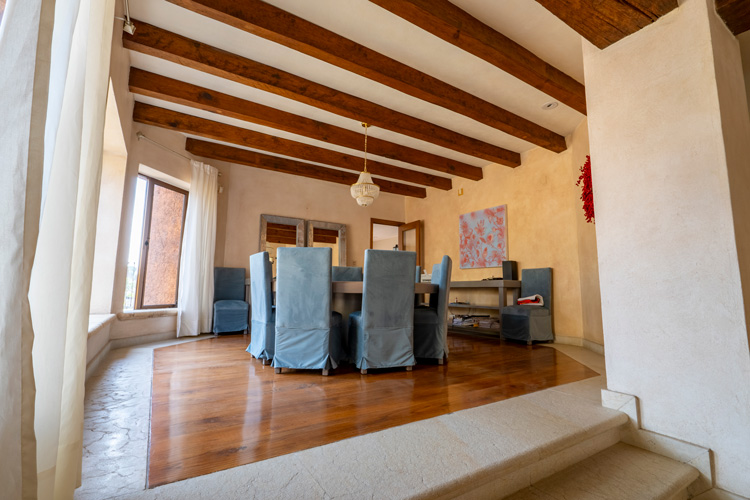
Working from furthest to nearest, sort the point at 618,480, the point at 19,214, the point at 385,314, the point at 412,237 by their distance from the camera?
the point at 412,237 < the point at 385,314 < the point at 618,480 < the point at 19,214

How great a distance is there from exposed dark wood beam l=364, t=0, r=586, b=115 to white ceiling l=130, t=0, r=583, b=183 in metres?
0.07

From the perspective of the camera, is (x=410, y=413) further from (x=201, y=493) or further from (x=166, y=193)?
(x=166, y=193)

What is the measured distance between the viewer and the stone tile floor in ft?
3.59

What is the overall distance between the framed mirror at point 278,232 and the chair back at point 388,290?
3428 millimetres

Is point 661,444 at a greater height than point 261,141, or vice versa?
point 261,141

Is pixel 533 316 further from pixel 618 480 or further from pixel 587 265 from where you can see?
pixel 618 480

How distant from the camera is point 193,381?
94.5 inches

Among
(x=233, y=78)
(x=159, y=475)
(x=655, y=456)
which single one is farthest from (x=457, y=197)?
(x=159, y=475)

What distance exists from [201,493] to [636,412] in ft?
6.57

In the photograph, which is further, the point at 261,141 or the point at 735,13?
the point at 261,141

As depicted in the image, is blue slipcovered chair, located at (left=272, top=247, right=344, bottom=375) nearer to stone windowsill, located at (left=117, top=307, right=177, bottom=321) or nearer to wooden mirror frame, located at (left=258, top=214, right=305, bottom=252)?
stone windowsill, located at (left=117, top=307, right=177, bottom=321)

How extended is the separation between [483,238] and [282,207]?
136 inches

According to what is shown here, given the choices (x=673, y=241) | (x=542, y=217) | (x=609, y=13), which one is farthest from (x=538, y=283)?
(x=609, y=13)

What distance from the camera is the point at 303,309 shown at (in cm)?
268
